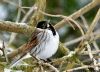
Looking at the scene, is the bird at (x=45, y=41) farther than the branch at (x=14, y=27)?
Yes

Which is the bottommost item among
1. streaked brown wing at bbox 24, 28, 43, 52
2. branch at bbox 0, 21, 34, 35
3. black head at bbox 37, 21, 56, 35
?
branch at bbox 0, 21, 34, 35

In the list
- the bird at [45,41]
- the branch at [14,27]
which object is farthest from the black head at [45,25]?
the branch at [14,27]

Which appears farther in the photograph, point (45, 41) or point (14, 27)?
point (45, 41)

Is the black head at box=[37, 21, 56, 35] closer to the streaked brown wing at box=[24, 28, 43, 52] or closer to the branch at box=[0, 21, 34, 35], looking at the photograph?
the streaked brown wing at box=[24, 28, 43, 52]

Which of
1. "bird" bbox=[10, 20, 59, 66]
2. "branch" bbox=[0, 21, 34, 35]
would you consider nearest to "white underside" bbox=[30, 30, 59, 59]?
"bird" bbox=[10, 20, 59, 66]

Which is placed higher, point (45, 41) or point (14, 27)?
point (45, 41)

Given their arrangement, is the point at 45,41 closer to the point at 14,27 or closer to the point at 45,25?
the point at 45,25

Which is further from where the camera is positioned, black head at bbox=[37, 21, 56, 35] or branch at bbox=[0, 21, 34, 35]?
black head at bbox=[37, 21, 56, 35]

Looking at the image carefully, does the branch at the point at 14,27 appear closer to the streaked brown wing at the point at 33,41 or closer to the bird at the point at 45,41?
the streaked brown wing at the point at 33,41

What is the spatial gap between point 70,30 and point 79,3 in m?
0.32

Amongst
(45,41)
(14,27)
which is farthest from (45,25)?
(14,27)

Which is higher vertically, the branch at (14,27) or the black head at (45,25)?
the black head at (45,25)

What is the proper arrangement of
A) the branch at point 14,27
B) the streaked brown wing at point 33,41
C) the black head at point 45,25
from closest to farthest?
1. the branch at point 14,27
2. the streaked brown wing at point 33,41
3. the black head at point 45,25

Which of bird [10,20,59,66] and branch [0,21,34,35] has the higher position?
bird [10,20,59,66]
